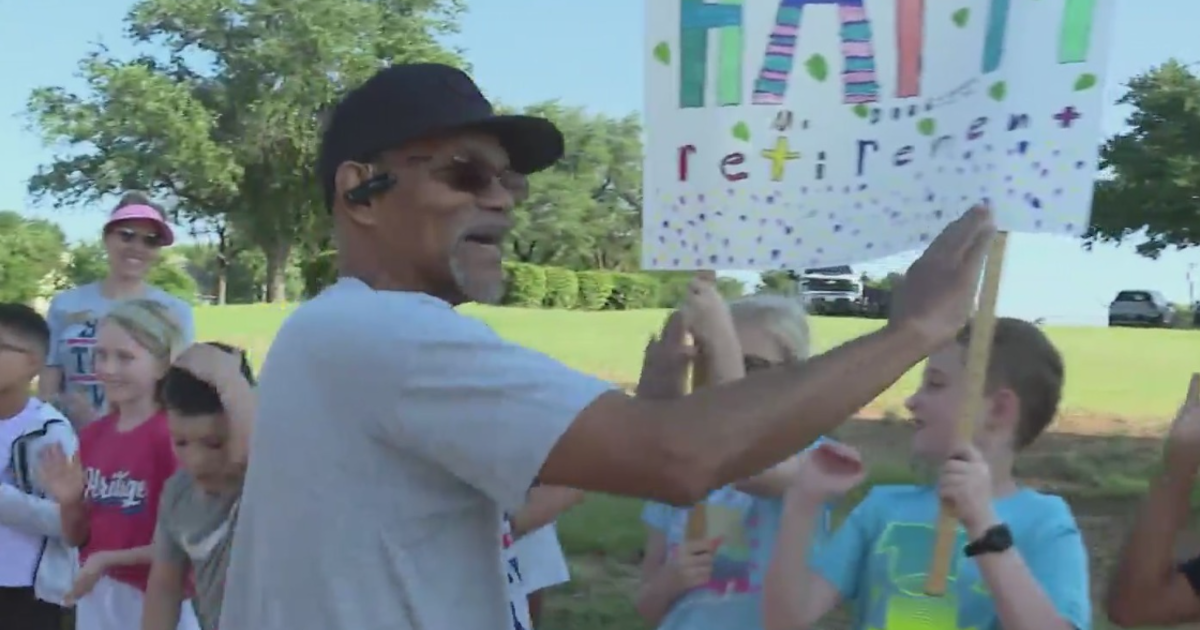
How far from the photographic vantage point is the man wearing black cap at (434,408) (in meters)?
1.64

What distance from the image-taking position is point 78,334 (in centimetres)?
533

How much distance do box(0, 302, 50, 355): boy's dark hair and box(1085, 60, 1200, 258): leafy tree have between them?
36660 millimetres

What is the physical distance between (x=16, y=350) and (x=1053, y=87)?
349 cm

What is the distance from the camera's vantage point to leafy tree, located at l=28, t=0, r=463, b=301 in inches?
1684

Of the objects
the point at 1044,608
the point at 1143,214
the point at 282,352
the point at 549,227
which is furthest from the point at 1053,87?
the point at 549,227

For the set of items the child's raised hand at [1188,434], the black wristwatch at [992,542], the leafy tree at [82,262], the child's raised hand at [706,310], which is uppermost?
the child's raised hand at [706,310]

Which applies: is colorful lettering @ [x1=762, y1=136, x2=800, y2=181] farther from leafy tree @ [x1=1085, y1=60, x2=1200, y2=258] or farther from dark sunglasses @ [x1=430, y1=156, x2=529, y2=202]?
leafy tree @ [x1=1085, y1=60, x2=1200, y2=258]

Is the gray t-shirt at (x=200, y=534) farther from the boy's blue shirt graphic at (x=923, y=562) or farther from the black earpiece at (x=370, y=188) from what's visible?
the black earpiece at (x=370, y=188)

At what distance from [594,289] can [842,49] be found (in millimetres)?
41471

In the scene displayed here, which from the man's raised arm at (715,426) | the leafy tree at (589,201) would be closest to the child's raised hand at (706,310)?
the man's raised arm at (715,426)

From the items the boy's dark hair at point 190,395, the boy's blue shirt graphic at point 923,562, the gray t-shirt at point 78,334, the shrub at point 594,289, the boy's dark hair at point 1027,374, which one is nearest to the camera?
the boy's blue shirt graphic at point 923,562

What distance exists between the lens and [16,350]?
15.0ft

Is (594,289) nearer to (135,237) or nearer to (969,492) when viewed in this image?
(135,237)

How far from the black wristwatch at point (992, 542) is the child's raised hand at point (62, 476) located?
2.58 m
